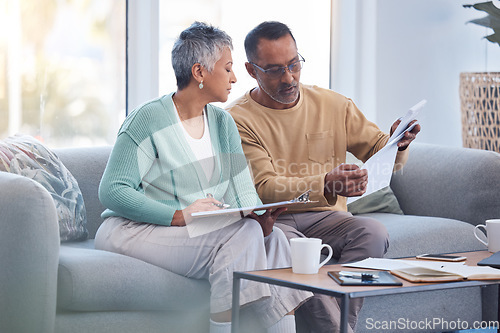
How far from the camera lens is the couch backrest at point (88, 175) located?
249cm

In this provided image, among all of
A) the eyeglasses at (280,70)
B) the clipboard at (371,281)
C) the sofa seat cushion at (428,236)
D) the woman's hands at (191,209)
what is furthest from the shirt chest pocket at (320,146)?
the clipboard at (371,281)

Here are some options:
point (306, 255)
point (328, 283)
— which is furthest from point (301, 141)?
point (328, 283)

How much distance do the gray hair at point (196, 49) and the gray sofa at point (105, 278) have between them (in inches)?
20.6

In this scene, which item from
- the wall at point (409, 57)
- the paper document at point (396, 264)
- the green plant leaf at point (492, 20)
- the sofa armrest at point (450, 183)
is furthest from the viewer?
the wall at point (409, 57)

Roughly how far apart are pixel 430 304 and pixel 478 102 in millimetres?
1442

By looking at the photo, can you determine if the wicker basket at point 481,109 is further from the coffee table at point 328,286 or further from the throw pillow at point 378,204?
the coffee table at point 328,286

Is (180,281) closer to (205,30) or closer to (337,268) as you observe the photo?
(337,268)

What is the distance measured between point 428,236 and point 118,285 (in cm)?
117

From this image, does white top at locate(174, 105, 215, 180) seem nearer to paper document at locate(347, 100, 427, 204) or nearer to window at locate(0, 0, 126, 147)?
paper document at locate(347, 100, 427, 204)

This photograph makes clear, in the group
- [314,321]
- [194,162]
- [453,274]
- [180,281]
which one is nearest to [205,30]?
[194,162]

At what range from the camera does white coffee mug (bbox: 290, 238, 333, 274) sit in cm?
167

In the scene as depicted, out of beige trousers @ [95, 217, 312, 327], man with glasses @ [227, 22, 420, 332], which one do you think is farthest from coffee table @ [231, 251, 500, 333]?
man with glasses @ [227, 22, 420, 332]

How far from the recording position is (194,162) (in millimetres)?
2244

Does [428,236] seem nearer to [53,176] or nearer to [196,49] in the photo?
[196,49]
